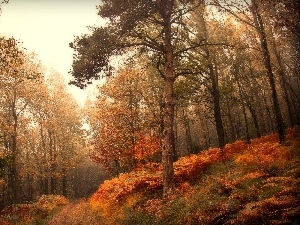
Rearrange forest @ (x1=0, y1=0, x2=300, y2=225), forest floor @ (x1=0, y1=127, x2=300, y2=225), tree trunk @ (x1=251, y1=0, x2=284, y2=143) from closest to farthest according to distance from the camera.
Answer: forest floor @ (x1=0, y1=127, x2=300, y2=225), forest @ (x1=0, y1=0, x2=300, y2=225), tree trunk @ (x1=251, y1=0, x2=284, y2=143)

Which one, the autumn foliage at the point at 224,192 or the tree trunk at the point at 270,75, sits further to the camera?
the tree trunk at the point at 270,75

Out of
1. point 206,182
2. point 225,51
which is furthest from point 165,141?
point 225,51

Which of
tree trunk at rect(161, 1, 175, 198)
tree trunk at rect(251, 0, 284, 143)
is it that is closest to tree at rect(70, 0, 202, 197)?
tree trunk at rect(161, 1, 175, 198)

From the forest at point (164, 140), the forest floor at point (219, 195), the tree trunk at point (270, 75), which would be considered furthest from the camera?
the tree trunk at point (270, 75)

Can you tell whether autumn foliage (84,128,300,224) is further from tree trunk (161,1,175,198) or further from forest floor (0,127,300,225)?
tree trunk (161,1,175,198)

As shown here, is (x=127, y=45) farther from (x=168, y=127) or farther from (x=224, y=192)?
(x=224, y=192)

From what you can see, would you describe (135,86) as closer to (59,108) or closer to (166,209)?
(59,108)

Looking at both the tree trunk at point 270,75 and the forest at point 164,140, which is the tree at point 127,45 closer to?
the forest at point 164,140

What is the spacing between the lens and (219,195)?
9.59m

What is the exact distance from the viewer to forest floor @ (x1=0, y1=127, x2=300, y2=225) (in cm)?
712

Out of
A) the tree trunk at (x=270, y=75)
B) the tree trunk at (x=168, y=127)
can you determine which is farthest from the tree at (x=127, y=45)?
the tree trunk at (x=270, y=75)

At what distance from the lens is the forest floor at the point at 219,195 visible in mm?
7117

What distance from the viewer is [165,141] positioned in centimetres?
1266

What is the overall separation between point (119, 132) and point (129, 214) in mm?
14383
